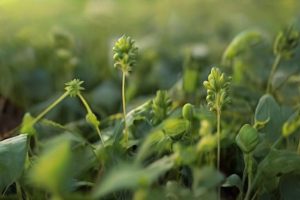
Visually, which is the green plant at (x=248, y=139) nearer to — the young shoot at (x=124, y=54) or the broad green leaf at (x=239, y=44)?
the young shoot at (x=124, y=54)

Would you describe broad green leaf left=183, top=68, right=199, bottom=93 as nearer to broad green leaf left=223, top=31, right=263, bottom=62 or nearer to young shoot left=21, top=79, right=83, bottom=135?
broad green leaf left=223, top=31, right=263, bottom=62

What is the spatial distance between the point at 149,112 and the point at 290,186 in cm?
22

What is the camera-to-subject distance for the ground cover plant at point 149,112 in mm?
618

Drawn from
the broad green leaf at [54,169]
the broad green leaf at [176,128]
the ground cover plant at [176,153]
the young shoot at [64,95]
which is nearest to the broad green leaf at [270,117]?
the ground cover plant at [176,153]

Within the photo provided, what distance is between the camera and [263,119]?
785 millimetres

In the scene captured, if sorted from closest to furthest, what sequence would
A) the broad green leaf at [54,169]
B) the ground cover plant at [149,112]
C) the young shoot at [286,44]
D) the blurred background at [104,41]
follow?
the broad green leaf at [54,169] < the ground cover plant at [149,112] < the young shoot at [286,44] < the blurred background at [104,41]

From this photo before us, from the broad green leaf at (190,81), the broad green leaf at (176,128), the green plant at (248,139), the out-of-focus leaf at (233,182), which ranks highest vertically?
the broad green leaf at (190,81)

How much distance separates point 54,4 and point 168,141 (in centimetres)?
136

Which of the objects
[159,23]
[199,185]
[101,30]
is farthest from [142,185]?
[159,23]

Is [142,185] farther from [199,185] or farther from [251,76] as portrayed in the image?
[251,76]

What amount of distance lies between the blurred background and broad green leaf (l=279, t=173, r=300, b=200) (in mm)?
402

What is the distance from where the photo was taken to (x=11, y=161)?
0.69 m

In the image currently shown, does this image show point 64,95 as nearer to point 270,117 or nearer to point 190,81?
point 270,117

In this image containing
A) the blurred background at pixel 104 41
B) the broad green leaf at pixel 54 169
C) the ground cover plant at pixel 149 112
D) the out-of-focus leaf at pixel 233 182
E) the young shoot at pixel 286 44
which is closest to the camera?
the broad green leaf at pixel 54 169
